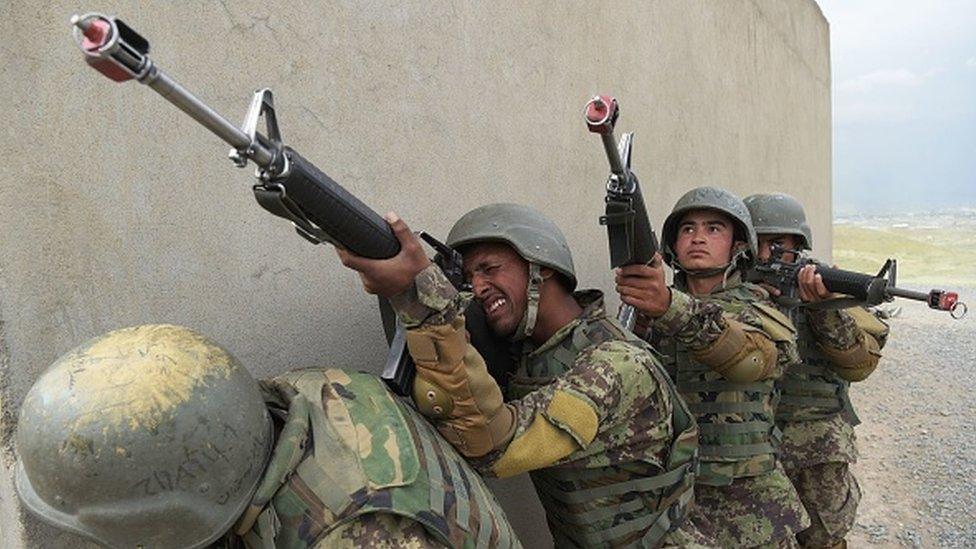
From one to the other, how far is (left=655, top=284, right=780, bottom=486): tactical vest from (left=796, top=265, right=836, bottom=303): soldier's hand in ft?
1.37

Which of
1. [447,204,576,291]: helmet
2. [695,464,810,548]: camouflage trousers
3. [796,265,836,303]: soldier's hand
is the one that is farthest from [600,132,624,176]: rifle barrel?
[796,265,836,303]: soldier's hand

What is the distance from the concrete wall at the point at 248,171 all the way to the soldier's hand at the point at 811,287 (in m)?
0.81

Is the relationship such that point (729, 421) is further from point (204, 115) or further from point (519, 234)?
point (204, 115)

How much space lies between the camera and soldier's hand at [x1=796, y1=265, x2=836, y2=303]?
2.78 metres

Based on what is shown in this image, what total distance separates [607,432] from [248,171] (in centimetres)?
98

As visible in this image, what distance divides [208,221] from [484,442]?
0.71 meters

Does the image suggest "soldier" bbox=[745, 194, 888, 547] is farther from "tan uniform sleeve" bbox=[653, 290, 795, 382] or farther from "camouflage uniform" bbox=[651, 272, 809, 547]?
"tan uniform sleeve" bbox=[653, 290, 795, 382]

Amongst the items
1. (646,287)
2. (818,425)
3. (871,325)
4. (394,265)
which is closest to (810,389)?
(818,425)

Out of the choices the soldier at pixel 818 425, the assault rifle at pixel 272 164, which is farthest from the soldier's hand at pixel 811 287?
the assault rifle at pixel 272 164

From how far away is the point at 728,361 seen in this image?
2205mm

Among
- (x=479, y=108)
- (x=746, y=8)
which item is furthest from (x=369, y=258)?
(x=746, y=8)

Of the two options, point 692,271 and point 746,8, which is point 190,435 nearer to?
point 692,271

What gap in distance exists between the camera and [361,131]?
1930 millimetres

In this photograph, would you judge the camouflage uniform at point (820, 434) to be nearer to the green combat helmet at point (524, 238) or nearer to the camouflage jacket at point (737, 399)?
the camouflage jacket at point (737, 399)
